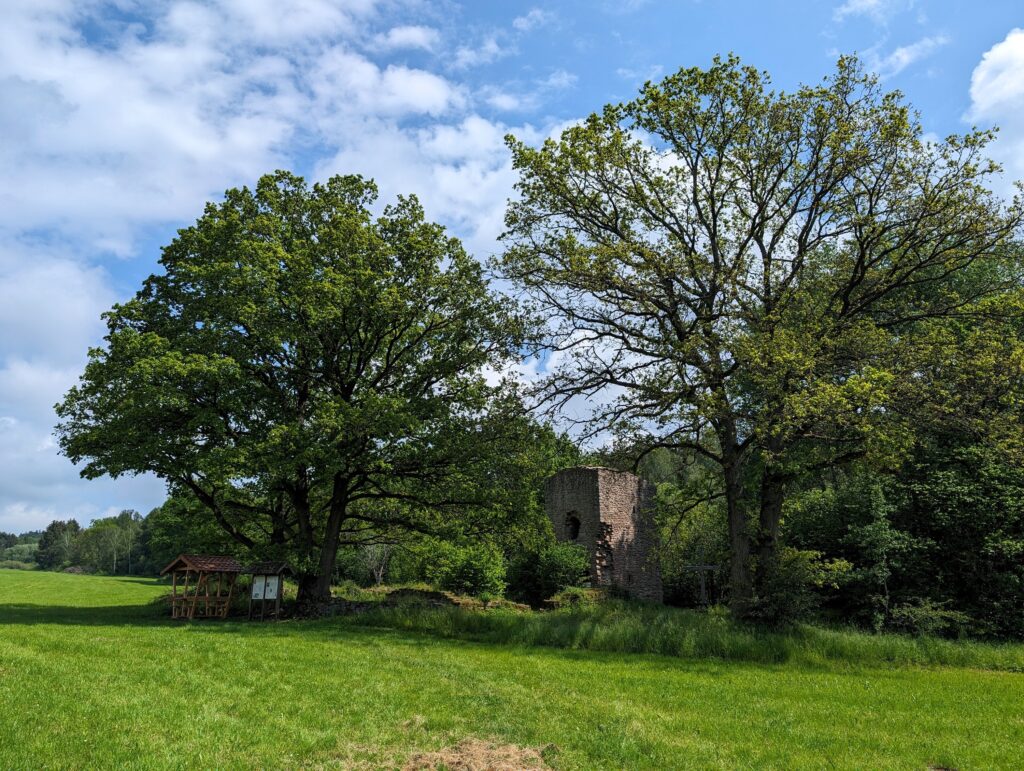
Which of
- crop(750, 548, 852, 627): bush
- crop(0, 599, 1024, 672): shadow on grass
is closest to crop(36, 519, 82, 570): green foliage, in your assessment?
crop(0, 599, 1024, 672): shadow on grass

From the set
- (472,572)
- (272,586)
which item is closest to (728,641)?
(272,586)

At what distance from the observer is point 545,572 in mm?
26281

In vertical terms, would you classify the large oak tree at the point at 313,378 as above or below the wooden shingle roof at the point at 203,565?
above

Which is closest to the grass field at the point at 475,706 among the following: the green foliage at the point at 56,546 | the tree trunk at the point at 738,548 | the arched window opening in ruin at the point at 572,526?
the tree trunk at the point at 738,548

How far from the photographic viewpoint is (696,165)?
59.7ft

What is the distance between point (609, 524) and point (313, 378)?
1515 centimetres

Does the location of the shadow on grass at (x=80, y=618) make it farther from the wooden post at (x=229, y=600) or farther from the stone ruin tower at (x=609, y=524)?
the stone ruin tower at (x=609, y=524)

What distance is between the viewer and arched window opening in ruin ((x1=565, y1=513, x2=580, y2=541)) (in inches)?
1251

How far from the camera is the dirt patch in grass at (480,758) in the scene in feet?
20.3

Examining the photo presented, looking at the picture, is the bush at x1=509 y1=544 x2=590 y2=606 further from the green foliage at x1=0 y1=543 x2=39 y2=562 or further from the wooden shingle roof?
the green foliage at x1=0 y1=543 x2=39 y2=562

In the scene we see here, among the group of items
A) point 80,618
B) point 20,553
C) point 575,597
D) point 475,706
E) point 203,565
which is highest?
point 203,565

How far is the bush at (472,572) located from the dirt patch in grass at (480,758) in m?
20.5

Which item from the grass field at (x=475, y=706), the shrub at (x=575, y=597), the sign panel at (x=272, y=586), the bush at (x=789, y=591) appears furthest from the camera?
the shrub at (x=575, y=597)

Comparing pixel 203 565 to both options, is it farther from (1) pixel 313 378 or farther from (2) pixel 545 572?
(2) pixel 545 572
